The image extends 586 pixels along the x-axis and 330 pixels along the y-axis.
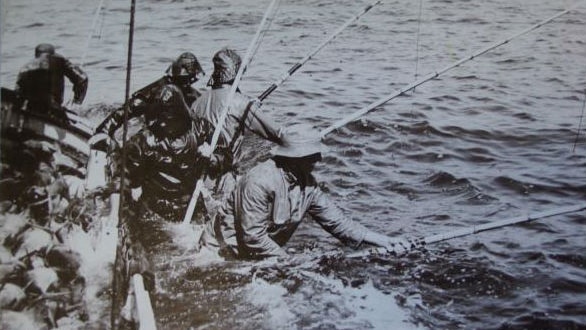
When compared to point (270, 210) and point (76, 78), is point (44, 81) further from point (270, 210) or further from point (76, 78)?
point (270, 210)

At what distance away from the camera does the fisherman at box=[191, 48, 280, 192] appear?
4.86 meters

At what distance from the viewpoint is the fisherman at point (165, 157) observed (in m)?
4.72

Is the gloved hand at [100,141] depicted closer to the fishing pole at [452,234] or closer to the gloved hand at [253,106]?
the gloved hand at [253,106]

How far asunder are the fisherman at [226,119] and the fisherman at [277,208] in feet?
3.24

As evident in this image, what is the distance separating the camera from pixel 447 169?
21.1ft

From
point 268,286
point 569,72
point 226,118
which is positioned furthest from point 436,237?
point 569,72

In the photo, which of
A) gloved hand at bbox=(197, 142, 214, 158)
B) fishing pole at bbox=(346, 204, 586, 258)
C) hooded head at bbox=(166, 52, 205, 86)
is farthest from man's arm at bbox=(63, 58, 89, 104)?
fishing pole at bbox=(346, 204, 586, 258)

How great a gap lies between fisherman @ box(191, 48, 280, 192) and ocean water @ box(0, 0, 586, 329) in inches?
Answer: 31.7

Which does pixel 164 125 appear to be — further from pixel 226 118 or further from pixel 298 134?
pixel 298 134

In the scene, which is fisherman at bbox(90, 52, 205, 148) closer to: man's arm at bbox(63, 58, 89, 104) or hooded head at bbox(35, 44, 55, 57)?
man's arm at bbox(63, 58, 89, 104)

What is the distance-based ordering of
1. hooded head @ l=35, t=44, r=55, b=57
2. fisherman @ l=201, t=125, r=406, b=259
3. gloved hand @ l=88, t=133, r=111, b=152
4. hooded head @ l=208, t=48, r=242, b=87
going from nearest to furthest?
hooded head @ l=35, t=44, r=55, b=57
fisherman @ l=201, t=125, r=406, b=259
gloved hand @ l=88, t=133, r=111, b=152
hooded head @ l=208, t=48, r=242, b=87

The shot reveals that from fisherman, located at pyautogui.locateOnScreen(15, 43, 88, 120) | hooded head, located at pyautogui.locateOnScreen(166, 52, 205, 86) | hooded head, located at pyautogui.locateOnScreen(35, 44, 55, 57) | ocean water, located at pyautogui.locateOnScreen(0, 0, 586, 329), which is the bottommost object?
ocean water, located at pyautogui.locateOnScreen(0, 0, 586, 329)

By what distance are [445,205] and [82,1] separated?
4951 millimetres

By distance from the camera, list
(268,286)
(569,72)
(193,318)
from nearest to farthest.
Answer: (193,318), (268,286), (569,72)
